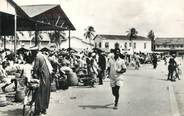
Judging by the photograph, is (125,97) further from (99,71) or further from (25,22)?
(25,22)

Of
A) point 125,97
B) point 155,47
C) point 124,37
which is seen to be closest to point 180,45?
point 155,47

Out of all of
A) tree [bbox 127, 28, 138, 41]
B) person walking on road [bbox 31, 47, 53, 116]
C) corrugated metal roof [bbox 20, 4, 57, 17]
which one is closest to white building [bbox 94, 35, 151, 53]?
tree [bbox 127, 28, 138, 41]

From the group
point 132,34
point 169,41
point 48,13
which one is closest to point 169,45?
point 169,41

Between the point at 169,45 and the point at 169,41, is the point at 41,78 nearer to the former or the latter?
the point at 169,45

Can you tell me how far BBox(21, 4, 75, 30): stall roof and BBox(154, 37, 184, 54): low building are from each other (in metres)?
115

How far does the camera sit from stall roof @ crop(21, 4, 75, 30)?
79.0 feet

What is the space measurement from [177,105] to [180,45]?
132698 mm

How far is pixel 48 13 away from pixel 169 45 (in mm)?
125542

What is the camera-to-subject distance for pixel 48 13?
84.0 feet

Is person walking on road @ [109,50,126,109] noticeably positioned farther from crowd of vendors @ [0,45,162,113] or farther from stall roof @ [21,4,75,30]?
stall roof @ [21,4,75,30]

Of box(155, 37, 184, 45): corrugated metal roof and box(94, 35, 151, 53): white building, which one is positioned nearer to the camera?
box(94, 35, 151, 53): white building

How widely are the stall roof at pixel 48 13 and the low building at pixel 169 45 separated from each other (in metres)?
115

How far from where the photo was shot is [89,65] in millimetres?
19453

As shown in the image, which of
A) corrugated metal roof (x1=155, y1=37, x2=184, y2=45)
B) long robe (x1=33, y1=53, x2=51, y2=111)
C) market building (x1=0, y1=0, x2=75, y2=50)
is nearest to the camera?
long robe (x1=33, y1=53, x2=51, y2=111)
